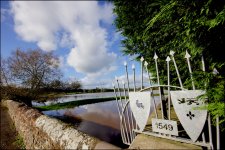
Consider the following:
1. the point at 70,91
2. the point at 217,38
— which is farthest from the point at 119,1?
the point at 70,91

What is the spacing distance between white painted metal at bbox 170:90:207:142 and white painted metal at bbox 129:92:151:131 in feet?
2.62

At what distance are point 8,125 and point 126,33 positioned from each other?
886 centimetres

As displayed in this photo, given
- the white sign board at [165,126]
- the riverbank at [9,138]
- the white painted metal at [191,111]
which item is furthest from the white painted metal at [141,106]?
the riverbank at [9,138]

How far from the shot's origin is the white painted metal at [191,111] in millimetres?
3583

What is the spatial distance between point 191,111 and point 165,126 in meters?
0.79

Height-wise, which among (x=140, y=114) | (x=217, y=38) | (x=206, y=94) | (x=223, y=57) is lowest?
(x=140, y=114)

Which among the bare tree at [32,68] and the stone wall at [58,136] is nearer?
the stone wall at [58,136]

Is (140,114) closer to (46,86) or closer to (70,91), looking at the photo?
(46,86)

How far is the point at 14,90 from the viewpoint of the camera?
2120cm

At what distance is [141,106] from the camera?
15.7ft

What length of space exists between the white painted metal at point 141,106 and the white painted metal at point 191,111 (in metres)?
0.80

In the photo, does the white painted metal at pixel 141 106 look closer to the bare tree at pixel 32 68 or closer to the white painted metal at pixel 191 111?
the white painted metal at pixel 191 111

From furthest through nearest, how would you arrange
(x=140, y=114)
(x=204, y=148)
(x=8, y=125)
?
(x=8, y=125), (x=140, y=114), (x=204, y=148)

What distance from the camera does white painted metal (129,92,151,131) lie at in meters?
4.63
